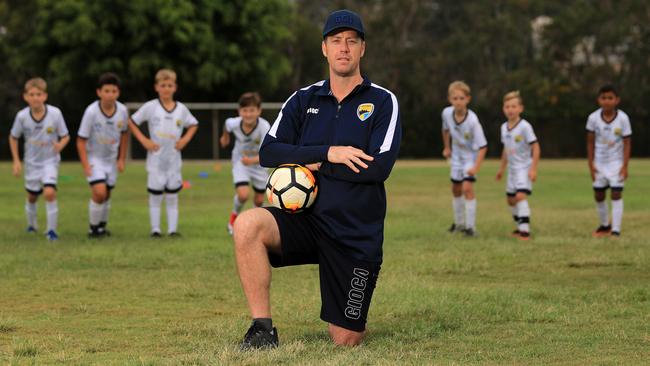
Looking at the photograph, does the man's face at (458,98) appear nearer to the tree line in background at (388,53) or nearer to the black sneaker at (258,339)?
the black sneaker at (258,339)

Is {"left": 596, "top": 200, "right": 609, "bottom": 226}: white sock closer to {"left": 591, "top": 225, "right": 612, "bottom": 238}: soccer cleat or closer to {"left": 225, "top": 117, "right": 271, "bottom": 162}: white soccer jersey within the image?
{"left": 591, "top": 225, "right": 612, "bottom": 238}: soccer cleat

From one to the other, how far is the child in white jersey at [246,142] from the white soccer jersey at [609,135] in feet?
14.5

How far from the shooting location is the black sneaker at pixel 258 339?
6.39 m

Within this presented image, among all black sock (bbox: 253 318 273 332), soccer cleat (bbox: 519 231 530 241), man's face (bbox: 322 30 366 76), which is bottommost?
soccer cleat (bbox: 519 231 530 241)

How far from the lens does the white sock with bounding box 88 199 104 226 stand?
1435cm

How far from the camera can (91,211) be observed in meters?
14.4

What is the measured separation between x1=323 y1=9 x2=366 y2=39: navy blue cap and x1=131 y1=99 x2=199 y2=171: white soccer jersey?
8027mm

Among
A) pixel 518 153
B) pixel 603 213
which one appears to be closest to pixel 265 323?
pixel 518 153

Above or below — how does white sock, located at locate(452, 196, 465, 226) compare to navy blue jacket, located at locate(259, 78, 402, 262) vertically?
below

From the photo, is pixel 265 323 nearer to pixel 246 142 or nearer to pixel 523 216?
pixel 523 216

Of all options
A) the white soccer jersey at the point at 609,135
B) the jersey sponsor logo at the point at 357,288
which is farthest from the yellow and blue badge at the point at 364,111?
the white soccer jersey at the point at 609,135

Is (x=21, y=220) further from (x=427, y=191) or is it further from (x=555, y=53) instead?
(x=555, y=53)

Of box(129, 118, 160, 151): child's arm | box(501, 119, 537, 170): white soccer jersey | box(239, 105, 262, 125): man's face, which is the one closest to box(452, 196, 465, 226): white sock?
box(501, 119, 537, 170): white soccer jersey

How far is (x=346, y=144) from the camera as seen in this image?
6773mm
